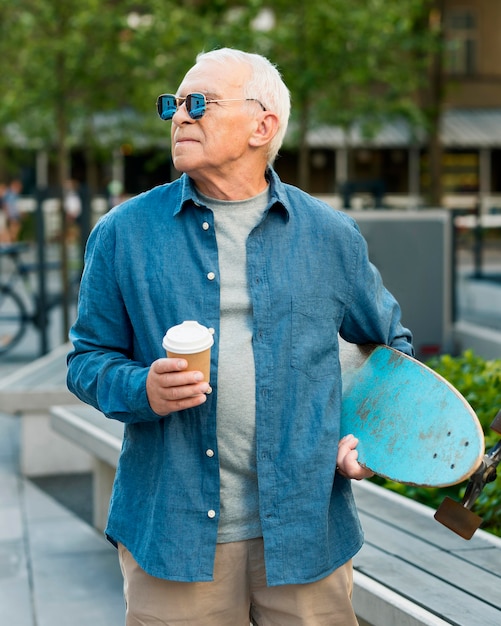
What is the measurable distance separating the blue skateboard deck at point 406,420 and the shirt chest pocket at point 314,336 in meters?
0.11

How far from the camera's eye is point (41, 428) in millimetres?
7145

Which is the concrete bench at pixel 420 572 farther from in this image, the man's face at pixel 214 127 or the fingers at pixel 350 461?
the man's face at pixel 214 127

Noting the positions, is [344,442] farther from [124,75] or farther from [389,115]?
[389,115]

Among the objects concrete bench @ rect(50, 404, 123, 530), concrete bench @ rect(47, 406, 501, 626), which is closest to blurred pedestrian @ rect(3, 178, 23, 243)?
concrete bench @ rect(50, 404, 123, 530)

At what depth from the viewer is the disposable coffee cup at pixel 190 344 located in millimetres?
2223

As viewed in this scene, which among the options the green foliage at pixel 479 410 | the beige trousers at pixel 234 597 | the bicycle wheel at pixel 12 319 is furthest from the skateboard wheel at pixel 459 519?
the bicycle wheel at pixel 12 319

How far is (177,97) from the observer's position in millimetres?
2539

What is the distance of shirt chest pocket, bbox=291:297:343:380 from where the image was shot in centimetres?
254

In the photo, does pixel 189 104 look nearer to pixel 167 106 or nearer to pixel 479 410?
pixel 167 106

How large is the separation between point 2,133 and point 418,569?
26.4m

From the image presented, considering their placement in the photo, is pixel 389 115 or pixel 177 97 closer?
pixel 177 97

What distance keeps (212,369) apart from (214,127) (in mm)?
495

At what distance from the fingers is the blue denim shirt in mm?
26

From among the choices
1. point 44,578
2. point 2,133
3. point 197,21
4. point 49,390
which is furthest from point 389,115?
point 44,578
